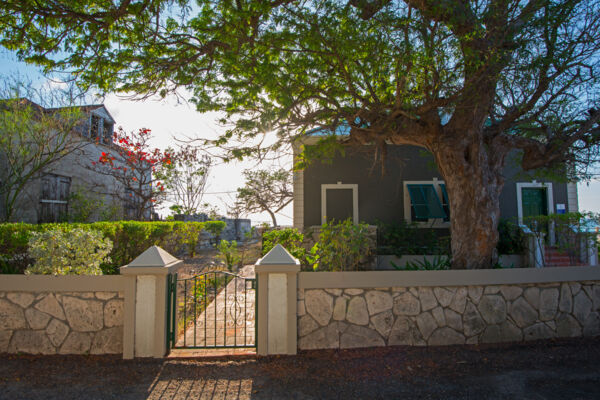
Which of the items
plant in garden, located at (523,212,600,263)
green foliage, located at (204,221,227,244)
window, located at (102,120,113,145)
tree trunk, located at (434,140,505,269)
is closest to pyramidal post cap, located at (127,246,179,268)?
tree trunk, located at (434,140,505,269)

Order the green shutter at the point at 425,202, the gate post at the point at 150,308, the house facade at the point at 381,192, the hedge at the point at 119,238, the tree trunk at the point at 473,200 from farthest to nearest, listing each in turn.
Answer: the house facade at the point at 381,192 < the green shutter at the point at 425,202 < the hedge at the point at 119,238 < the tree trunk at the point at 473,200 < the gate post at the point at 150,308

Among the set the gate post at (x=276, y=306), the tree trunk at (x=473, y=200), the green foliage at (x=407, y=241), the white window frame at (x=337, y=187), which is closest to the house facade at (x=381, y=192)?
the white window frame at (x=337, y=187)

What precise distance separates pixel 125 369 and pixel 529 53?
7.01 metres

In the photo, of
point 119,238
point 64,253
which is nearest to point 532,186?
point 119,238

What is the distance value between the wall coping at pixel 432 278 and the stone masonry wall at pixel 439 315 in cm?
9

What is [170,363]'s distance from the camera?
419 centimetres

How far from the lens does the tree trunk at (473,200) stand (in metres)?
5.89

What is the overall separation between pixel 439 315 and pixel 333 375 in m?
1.77

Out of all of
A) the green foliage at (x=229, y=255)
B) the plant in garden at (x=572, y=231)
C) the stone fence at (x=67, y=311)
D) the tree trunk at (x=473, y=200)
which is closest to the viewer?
the stone fence at (x=67, y=311)

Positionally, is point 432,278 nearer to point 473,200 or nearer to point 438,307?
point 438,307

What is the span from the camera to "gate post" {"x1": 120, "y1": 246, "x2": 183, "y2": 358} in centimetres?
430

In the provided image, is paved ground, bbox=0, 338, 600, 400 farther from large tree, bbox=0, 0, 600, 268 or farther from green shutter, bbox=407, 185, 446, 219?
green shutter, bbox=407, 185, 446, 219

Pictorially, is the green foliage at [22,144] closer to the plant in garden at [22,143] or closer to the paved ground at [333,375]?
the plant in garden at [22,143]

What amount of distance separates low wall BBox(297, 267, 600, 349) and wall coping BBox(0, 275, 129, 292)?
2.44 metres
